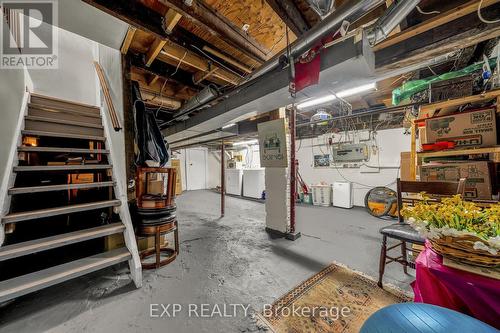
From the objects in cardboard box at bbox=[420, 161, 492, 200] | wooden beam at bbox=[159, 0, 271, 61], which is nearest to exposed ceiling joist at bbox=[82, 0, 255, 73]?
wooden beam at bbox=[159, 0, 271, 61]

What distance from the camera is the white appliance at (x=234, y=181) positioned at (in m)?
8.41

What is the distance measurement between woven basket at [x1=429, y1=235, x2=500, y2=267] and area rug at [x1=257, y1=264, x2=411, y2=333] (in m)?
0.96

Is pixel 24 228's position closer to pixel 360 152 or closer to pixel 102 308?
pixel 102 308

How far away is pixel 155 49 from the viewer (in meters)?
2.36

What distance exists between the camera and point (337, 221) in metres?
4.21

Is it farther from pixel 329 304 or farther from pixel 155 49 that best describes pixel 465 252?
pixel 155 49

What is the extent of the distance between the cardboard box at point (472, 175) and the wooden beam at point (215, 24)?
2.54 m

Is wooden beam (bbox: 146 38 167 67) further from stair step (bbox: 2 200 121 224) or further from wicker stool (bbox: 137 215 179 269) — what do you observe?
wicker stool (bbox: 137 215 179 269)

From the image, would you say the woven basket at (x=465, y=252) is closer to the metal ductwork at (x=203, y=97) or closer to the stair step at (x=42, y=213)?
the stair step at (x=42, y=213)

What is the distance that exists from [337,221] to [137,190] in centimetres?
404

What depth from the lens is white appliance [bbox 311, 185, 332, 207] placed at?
5828mm

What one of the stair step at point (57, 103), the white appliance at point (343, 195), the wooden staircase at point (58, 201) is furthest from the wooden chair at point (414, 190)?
the stair step at point (57, 103)

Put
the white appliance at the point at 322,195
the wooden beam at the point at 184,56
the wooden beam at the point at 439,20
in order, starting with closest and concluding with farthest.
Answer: the wooden beam at the point at 439,20 → the wooden beam at the point at 184,56 → the white appliance at the point at 322,195

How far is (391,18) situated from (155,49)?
2501 millimetres
